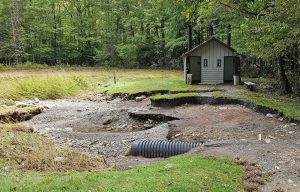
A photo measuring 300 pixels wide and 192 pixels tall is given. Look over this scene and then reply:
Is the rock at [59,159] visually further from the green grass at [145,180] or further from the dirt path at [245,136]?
the dirt path at [245,136]

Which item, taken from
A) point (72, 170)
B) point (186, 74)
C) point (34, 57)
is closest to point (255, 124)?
point (72, 170)

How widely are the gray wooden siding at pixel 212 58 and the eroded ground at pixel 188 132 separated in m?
6.00

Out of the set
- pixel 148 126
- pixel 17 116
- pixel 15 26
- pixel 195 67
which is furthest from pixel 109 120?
pixel 15 26

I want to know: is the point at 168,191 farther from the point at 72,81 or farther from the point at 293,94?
the point at 72,81

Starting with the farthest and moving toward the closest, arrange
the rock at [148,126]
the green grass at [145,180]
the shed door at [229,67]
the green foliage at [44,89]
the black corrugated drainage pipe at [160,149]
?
the shed door at [229,67]
the green foliage at [44,89]
the rock at [148,126]
the black corrugated drainage pipe at [160,149]
the green grass at [145,180]

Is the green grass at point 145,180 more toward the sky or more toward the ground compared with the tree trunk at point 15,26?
more toward the ground

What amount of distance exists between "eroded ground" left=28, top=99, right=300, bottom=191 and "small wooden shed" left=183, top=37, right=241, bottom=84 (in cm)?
584

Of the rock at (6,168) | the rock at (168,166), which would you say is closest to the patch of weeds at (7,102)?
the rock at (6,168)

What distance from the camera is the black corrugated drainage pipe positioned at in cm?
782

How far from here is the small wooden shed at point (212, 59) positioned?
19.9 metres

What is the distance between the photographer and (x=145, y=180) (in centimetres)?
495

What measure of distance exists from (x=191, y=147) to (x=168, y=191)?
3.39 m

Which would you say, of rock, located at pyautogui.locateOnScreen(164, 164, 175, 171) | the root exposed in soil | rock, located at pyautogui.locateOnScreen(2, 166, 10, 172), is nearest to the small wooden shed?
the root exposed in soil

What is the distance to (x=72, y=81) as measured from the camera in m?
21.3
